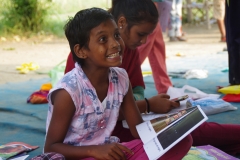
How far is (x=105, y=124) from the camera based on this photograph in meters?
1.89

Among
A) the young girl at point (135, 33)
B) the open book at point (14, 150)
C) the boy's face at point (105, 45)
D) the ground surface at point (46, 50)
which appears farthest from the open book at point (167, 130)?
the ground surface at point (46, 50)

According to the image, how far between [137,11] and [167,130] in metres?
0.83

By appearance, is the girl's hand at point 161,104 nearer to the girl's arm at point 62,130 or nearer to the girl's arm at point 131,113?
the girl's arm at point 131,113

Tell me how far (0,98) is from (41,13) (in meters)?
6.04

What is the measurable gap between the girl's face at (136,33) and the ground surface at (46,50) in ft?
9.81

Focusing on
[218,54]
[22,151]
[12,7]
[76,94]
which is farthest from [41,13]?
[76,94]

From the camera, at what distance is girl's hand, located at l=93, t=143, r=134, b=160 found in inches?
65.1

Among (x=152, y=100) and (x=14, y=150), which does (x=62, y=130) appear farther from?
(x=14, y=150)

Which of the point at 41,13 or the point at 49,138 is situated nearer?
the point at 49,138

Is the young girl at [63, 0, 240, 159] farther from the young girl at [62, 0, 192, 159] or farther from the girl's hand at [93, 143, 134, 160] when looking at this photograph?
the girl's hand at [93, 143, 134, 160]

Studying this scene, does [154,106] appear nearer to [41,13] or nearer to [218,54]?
[218,54]

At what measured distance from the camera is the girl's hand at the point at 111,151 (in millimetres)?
1653

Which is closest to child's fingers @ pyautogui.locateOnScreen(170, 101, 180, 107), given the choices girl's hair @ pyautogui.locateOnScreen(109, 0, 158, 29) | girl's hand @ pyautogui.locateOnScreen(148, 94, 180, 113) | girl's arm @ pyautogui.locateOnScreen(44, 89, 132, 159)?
girl's hand @ pyautogui.locateOnScreen(148, 94, 180, 113)

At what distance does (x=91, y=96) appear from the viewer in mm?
1838
